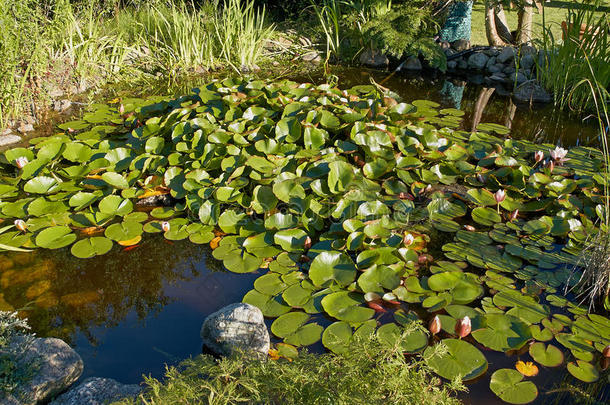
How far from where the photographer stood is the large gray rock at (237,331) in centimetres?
239

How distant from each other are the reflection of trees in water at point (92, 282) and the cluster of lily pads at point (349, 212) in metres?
0.11

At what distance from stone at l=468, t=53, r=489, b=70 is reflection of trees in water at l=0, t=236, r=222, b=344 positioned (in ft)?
17.3

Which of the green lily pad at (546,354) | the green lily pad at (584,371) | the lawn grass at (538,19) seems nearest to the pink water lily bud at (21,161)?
Result: the green lily pad at (546,354)

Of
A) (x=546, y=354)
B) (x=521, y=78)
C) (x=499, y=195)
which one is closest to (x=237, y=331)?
(x=546, y=354)

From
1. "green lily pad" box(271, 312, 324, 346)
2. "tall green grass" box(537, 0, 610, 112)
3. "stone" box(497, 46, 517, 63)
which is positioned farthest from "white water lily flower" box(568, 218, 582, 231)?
"stone" box(497, 46, 517, 63)

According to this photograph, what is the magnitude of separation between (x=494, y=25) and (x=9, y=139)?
6379 millimetres

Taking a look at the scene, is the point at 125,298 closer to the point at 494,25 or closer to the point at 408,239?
the point at 408,239

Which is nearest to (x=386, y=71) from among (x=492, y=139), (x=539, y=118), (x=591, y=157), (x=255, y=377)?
(x=539, y=118)

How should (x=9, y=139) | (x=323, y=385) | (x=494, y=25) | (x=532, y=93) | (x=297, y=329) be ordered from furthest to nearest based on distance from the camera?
1. (x=494, y=25)
2. (x=532, y=93)
3. (x=9, y=139)
4. (x=297, y=329)
5. (x=323, y=385)

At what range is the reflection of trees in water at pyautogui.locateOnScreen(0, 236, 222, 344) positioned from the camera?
9.14 ft

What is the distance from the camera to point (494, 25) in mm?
7043

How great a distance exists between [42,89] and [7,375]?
164 inches

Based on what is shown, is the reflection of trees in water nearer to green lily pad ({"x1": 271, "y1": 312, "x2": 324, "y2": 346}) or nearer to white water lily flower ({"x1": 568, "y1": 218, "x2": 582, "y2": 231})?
green lily pad ({"x1": 271, "y1": 312, "x2": 324, "y2": 346})

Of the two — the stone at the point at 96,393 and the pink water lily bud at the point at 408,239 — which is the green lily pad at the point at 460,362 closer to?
the pink water lily bud at the point at 408,239
